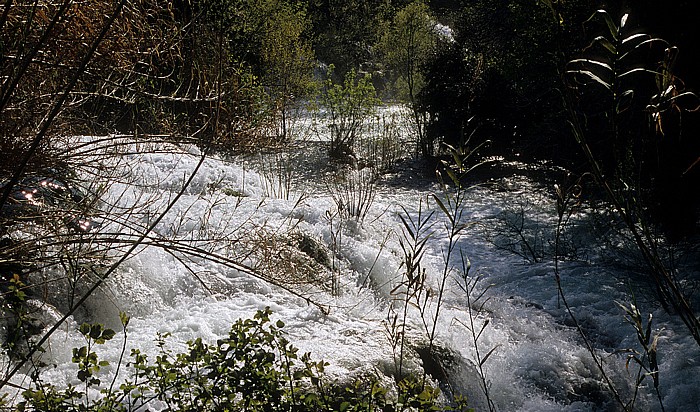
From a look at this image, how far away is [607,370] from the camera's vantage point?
459 centimetres

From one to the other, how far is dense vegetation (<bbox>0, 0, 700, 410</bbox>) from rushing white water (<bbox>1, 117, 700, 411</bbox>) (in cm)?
39

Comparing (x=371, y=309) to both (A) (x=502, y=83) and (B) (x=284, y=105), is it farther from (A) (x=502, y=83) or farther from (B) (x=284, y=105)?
(A) (x=502, y=83)

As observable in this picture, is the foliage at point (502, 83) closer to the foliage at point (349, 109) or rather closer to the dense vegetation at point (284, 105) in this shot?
the dense vegetation at point (284, 105)

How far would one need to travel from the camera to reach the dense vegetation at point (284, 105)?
177cm

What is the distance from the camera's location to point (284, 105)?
968cm

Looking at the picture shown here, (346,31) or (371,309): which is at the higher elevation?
(346,31)

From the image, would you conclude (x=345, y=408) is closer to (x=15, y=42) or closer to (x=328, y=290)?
(x=15, y=42)

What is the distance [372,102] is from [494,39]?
301 cm

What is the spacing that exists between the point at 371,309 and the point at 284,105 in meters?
5.35

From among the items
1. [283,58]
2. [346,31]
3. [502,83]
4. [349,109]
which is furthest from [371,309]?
[346,31]

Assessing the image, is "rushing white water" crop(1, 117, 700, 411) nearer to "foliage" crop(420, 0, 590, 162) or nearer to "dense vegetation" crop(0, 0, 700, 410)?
"dense vegetation" crop(0, 0, 700, 410)

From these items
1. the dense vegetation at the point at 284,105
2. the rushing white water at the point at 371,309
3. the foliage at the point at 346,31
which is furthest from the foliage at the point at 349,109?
the foliage at the point at 346,31

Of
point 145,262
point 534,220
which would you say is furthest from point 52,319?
point 534,220

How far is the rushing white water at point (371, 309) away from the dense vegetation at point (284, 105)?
391mm
